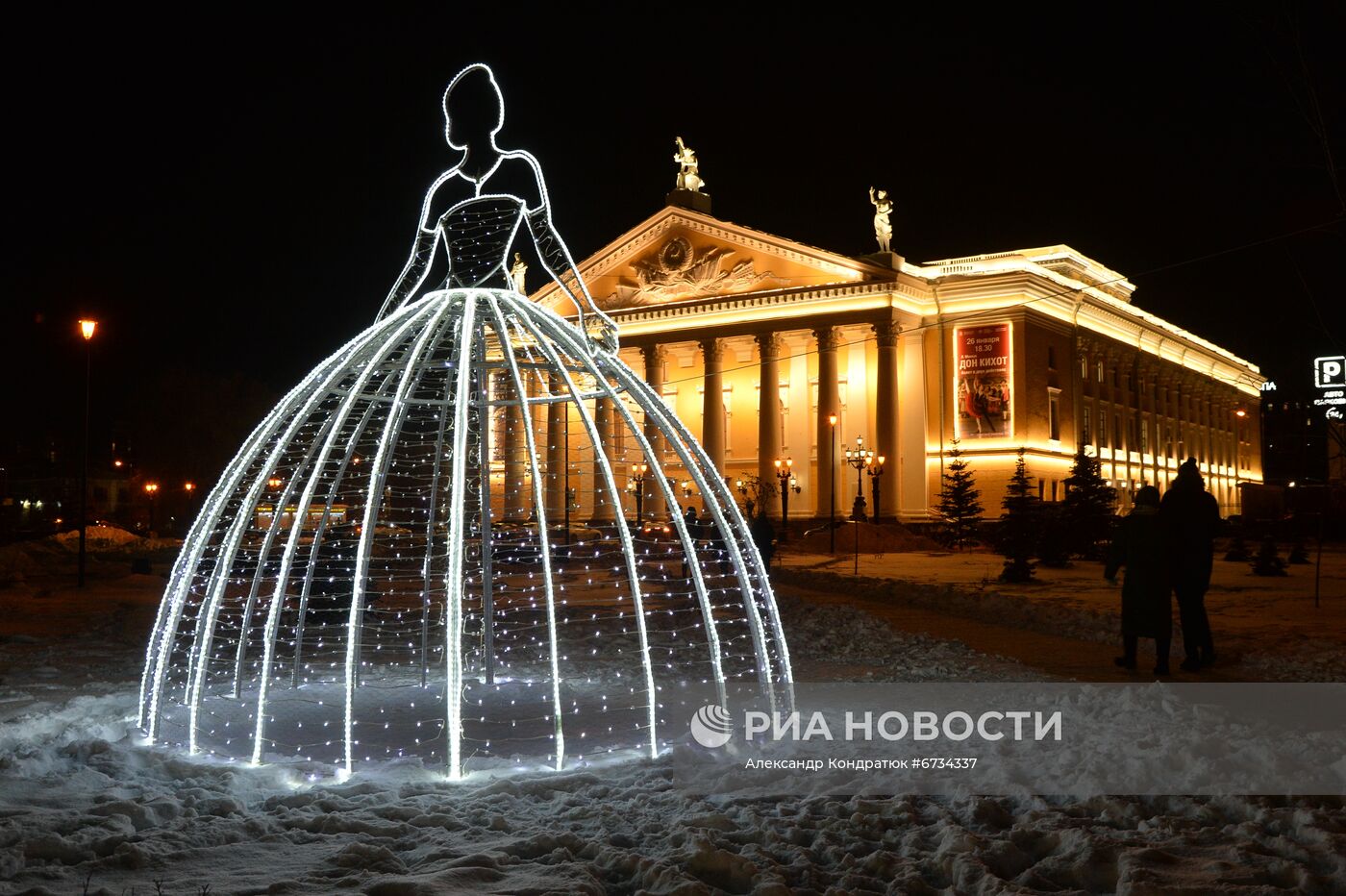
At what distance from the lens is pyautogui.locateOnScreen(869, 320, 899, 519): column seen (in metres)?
48.7

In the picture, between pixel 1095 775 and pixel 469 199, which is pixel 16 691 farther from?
pixel 1095 775

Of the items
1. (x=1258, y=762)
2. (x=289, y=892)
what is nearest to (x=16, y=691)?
(x=289, y=892)

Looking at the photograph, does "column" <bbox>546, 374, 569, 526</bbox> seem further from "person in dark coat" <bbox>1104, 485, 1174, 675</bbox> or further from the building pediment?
the building pediment

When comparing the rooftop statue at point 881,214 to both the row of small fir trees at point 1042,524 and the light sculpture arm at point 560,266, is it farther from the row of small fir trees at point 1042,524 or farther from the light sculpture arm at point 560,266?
the light sculpture arm at point 560,266

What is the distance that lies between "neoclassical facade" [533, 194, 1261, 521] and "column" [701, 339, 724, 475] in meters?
0.08

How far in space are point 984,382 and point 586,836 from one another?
4607 cm

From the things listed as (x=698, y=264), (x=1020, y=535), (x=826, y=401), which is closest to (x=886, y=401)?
(x=826, y=401)

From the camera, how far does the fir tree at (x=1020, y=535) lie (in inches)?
933

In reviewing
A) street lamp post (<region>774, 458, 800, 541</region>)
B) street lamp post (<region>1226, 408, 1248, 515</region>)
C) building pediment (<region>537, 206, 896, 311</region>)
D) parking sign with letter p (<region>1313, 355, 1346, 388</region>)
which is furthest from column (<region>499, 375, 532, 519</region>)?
street lamp post (<region>1226, 408, 1248, 515</region>)

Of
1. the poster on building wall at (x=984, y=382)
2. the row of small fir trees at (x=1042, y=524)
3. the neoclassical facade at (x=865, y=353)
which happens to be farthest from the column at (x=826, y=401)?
the row of small fir trees at (x=1042, y=524)

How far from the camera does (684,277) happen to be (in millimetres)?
55062

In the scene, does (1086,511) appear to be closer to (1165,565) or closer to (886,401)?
(886,401)

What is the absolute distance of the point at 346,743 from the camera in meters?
6.48

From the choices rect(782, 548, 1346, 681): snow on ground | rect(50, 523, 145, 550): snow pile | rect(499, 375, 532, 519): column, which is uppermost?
rect(499, 375, 532, 519): column
